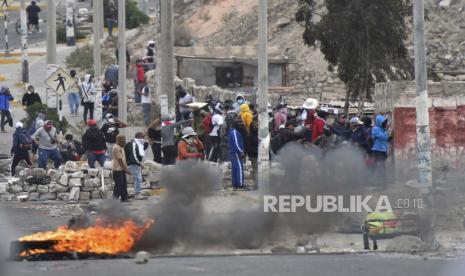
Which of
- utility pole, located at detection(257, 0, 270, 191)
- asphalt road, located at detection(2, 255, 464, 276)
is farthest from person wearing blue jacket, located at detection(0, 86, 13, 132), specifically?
asphalt road, located at detection(2, 255, 464, 276)

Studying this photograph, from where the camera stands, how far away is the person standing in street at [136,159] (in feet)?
76.7

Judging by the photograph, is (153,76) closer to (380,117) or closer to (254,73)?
(254,73)

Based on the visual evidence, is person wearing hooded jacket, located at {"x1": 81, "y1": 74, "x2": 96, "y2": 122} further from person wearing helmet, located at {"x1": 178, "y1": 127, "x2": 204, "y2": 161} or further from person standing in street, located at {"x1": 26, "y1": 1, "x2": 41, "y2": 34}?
person standing in street, located at {"x1": 26, "y1": 1, "x2": 41, "y2": 34}

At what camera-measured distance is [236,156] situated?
2388 cm

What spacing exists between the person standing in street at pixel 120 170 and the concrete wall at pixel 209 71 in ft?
56.7

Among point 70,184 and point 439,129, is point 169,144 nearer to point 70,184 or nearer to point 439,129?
point 70,184

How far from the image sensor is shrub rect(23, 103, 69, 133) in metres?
30.2

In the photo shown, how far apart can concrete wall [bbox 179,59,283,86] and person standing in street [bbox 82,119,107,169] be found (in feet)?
51.2

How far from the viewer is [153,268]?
16625mm

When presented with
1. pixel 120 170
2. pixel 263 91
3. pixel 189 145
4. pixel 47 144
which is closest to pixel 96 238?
pixel 120 170

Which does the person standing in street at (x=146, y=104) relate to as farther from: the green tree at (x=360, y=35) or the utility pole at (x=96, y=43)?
the green tree at (x=360, y=35)

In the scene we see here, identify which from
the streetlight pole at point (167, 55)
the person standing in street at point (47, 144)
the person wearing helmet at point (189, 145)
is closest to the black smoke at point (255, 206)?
the person wearing helmet at point (189, 145)

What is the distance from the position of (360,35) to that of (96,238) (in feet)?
46.1

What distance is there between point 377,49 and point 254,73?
970 centimetres
